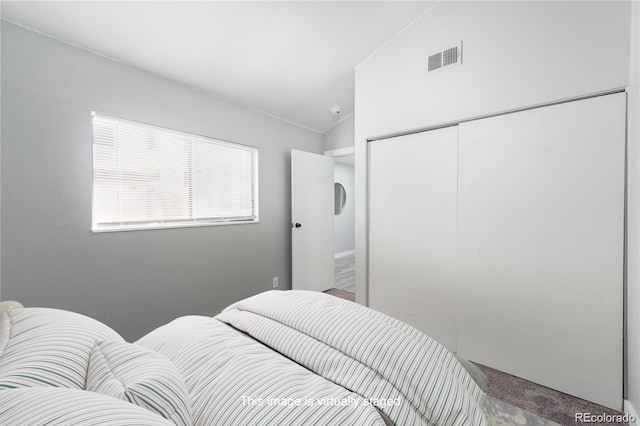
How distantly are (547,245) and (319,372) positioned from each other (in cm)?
173

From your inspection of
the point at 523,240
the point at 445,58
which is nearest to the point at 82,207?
the point at 445,58

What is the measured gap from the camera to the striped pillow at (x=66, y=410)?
0.42 metres

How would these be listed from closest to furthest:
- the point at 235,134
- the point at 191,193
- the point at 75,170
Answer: the point at 75,170
the point at 191,193
the point at 235,134

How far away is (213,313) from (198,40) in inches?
93.5

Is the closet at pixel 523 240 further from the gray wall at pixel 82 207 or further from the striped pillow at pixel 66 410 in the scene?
the striped pillow at pixel 66 410

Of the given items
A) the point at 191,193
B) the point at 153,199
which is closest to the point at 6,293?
the point at 153,199

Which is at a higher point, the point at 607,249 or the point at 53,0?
the point at 53,0

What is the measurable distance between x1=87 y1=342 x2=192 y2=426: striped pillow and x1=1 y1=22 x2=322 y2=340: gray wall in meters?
1.48

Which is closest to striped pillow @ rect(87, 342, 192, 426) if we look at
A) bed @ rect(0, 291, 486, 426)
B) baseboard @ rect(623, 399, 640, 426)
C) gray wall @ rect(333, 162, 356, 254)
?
bed @ rect(0, 291, 486, 426)

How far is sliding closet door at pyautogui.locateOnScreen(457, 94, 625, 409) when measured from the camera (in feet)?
4.99

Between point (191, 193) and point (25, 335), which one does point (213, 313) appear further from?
point (25, 335)

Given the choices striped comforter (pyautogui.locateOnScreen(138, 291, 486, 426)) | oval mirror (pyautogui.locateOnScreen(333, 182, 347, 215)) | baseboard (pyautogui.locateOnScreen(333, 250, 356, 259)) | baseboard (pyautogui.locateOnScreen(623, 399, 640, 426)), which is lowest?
baseboard (pyautogui.locateOnScreen(623, 399, 640, 426))

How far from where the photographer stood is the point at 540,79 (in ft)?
5.50

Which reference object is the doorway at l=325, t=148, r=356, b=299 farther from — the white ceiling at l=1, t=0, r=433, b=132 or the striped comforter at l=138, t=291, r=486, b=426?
the striped comforter at l=138, t=291, r=486, b=426
